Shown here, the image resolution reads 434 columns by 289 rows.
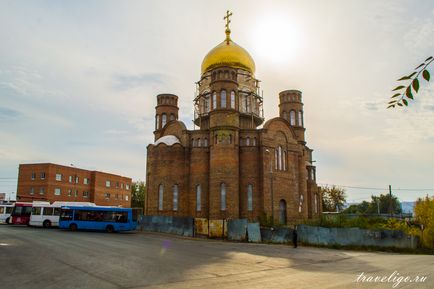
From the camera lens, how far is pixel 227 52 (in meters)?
35.8

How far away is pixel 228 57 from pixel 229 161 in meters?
12.0

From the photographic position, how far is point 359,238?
2242cm

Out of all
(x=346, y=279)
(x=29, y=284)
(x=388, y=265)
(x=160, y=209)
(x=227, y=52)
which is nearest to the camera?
(x=29, y=284)

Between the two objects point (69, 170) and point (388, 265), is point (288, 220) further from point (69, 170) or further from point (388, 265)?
point (69, 170)

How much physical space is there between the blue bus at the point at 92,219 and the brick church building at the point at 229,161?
14.8ft

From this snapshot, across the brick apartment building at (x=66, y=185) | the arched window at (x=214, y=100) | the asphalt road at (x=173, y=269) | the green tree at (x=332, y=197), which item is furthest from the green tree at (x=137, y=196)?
the asphalt road at (x=173, y=269)

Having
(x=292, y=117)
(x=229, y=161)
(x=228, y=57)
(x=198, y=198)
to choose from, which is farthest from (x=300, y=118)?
(x=198, y=198)

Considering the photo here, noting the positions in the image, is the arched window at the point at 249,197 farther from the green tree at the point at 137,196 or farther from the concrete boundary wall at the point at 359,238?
the green tree at the point at 137,196

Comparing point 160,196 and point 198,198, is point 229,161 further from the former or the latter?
point 160,196

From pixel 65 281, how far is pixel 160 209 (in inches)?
880

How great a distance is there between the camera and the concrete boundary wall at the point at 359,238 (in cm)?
2217

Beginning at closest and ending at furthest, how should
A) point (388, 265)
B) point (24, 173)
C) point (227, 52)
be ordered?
point (388, 265)
point (227, 52)
point (24, 173)

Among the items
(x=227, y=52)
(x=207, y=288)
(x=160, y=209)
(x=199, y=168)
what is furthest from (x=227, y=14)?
(x=207, y=288)

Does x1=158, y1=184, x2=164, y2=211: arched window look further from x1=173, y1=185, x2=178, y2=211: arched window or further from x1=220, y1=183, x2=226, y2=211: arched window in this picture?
x1=220, y1=183, x2=226, y2=211: arched window
